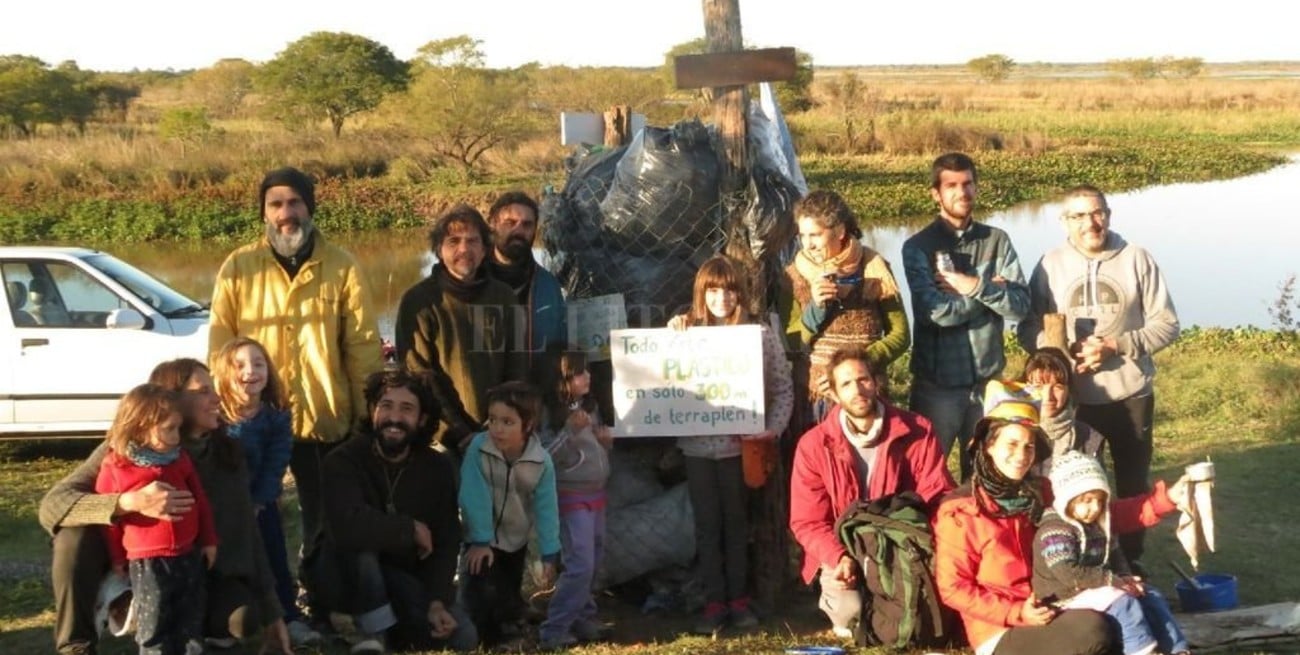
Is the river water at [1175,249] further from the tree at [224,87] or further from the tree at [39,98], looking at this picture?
the tree at [224,87]

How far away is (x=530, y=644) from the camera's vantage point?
5.84 meters

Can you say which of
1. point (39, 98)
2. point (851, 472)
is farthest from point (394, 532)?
point (39, 98)

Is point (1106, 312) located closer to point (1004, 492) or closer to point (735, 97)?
point (1004, 492)

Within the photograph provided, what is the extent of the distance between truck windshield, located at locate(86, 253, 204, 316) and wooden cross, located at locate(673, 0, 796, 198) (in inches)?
207

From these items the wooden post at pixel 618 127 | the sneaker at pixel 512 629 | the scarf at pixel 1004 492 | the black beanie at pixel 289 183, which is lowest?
the sneaker at pixel 512 629

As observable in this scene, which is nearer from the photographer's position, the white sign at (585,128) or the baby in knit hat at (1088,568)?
the baby in knit hat at (1088,568)

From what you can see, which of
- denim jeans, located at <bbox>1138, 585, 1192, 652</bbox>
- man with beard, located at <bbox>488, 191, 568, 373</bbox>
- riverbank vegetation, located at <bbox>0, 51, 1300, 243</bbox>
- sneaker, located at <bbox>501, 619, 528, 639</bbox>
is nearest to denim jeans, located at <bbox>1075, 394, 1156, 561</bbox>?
denim jeans, located at <bbox>1138, 585, 1192, 652</bbox>

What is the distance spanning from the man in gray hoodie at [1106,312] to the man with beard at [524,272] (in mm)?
2082

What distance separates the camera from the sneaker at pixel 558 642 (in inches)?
228

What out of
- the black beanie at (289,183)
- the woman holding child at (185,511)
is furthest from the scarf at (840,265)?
the woman holding child at (185,511)

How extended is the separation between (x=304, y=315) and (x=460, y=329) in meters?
0.63

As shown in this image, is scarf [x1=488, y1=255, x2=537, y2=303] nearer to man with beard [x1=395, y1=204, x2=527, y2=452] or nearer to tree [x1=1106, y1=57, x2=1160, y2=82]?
man with beard [x1=395, y1=204, x2=527, y2=452]

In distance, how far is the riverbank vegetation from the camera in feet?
90.9

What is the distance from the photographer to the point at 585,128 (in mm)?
7969
